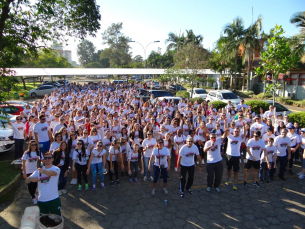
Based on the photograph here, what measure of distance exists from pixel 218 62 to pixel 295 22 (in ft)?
39.3

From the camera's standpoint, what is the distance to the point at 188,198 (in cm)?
604

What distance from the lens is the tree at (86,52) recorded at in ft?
357

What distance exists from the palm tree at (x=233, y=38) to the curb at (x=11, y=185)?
92.1 feet

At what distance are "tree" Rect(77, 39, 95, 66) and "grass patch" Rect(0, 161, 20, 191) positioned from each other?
359 ft

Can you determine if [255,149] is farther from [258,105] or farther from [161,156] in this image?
Result: [258,105]

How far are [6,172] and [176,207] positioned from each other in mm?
5859

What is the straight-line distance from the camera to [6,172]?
23.9 ft

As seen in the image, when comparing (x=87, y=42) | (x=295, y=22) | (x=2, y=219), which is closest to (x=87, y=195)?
(x=2, y=219)

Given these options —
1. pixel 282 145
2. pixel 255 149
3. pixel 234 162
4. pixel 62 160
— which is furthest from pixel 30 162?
pixel 282 145

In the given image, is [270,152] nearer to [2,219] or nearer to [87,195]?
[87,195]

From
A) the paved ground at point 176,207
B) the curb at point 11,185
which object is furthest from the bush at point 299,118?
the curb at point 11,185

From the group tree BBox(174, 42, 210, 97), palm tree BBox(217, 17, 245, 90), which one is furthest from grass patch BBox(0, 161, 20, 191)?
palm tree BBox(217, 17, 245, 90)

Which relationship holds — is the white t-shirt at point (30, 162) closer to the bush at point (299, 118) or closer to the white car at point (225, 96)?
the bush at point (299, 118)

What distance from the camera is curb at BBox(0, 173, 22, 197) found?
19.8 ft
